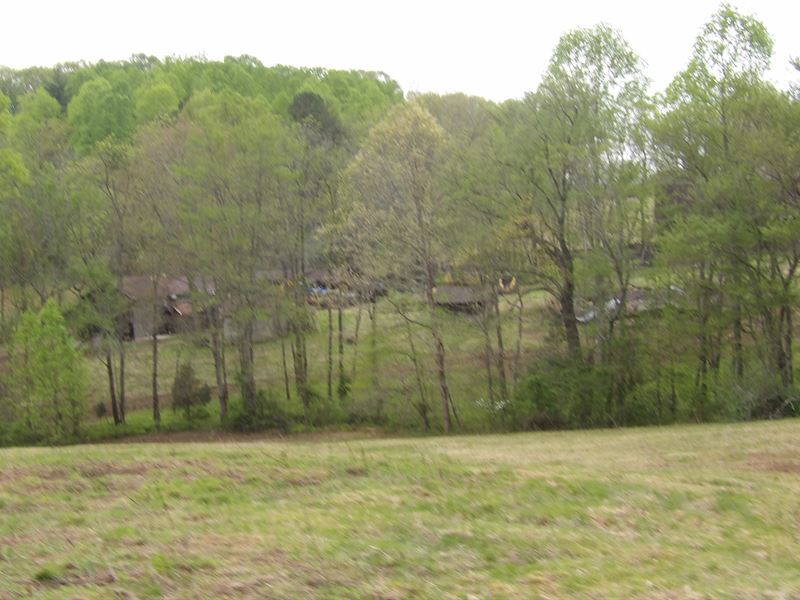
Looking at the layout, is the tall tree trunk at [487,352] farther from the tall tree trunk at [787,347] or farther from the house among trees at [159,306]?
the house among trees at [159,306]

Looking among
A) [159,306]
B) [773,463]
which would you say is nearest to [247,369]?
[159,306]

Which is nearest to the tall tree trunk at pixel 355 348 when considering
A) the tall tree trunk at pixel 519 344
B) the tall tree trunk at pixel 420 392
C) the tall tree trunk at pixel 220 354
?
the tall tree trunk at pixel 420 392

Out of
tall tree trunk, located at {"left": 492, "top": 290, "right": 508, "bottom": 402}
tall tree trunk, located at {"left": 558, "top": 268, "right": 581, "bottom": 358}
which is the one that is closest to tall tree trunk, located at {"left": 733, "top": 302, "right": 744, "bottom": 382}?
tall tree trunk, located at {"left": 558, "top": 268, "right": 581, "bottom": 358}

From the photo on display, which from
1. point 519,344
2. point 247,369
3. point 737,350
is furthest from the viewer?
point 247,369

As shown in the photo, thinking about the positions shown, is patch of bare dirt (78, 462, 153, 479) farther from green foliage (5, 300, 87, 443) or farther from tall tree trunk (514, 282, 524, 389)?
tall tree trunk (514, 282, 524, 389)

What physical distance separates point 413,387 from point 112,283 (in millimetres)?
13644

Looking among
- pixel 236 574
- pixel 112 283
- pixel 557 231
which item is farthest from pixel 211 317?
pixel 236 574

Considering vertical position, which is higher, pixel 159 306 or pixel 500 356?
pixel 159 306

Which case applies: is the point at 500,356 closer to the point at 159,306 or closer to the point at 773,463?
the point at 159,306

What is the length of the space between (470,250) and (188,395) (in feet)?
47.7

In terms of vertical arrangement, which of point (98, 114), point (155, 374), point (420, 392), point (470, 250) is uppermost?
point (98, 114)

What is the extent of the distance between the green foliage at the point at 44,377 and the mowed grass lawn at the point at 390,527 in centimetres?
1902

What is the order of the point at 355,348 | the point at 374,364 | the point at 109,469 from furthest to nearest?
1. the point at 355,348
2. the point at 374,364
3. the point at 109,469

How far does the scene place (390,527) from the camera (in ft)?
27.6
